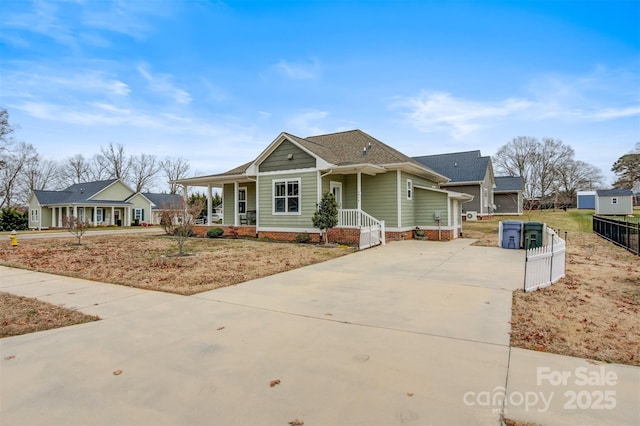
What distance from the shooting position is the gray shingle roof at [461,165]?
28.0 metres

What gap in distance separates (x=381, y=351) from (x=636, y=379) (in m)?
2.27

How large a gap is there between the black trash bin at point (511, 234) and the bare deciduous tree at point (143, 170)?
55.7 m

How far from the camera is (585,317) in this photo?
459 cm

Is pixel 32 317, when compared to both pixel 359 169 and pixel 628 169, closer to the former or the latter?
pixel 359 169

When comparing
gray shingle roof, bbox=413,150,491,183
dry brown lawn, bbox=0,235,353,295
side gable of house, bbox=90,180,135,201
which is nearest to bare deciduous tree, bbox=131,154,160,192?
side gable of house, bbox=90,180,135,201

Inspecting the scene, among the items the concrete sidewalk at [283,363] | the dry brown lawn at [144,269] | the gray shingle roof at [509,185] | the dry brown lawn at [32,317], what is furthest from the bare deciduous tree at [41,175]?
the gray shingle roof at [509,185]

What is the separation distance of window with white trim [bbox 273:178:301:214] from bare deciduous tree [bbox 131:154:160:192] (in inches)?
1857

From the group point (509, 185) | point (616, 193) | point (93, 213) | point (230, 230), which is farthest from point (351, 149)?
point (616, 193)

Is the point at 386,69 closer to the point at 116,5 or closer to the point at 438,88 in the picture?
the point at 438,88

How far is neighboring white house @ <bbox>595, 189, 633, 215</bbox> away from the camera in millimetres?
33562

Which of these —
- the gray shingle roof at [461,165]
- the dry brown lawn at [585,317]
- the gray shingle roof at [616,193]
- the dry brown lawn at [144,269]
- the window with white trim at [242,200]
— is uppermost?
the gray shingle roof at [461,165]

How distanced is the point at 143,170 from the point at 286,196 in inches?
1904

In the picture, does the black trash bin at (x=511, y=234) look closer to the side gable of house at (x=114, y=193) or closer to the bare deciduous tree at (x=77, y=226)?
the bare deciduous tree at (x=77, y=226)

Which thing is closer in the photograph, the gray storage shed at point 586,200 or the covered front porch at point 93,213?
the covered front porch at point 93,213
